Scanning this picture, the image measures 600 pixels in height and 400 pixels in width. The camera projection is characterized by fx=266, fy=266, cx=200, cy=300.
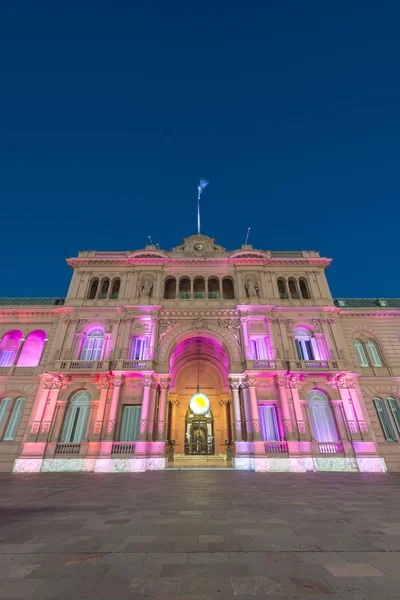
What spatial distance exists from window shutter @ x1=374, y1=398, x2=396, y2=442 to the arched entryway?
41.2 ft

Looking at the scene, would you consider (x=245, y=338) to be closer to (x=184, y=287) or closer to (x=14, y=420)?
(x=184, y=287)

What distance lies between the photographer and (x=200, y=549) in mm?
4109

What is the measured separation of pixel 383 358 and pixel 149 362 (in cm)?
1891

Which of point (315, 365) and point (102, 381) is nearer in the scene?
point (102, 381)

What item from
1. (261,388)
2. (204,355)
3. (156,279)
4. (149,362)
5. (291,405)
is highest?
(156,279)

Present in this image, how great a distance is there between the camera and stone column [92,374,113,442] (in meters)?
18.3

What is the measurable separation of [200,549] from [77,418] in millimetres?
18054

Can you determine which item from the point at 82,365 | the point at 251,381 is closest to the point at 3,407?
the point at 82,365

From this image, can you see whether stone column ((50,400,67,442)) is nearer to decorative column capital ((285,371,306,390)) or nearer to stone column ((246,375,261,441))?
stone column ((246,375,261,441))

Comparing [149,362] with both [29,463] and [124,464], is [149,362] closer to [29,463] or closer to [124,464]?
[124,464]

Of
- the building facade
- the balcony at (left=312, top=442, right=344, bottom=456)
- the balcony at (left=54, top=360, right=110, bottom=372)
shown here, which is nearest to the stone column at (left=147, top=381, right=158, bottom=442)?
the building facade

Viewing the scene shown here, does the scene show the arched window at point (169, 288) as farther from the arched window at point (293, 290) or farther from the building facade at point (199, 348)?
the arched window at point (293, 290)

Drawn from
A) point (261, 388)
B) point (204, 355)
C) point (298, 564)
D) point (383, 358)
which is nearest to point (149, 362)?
point (261, 388)

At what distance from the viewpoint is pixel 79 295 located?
23.5 meters
